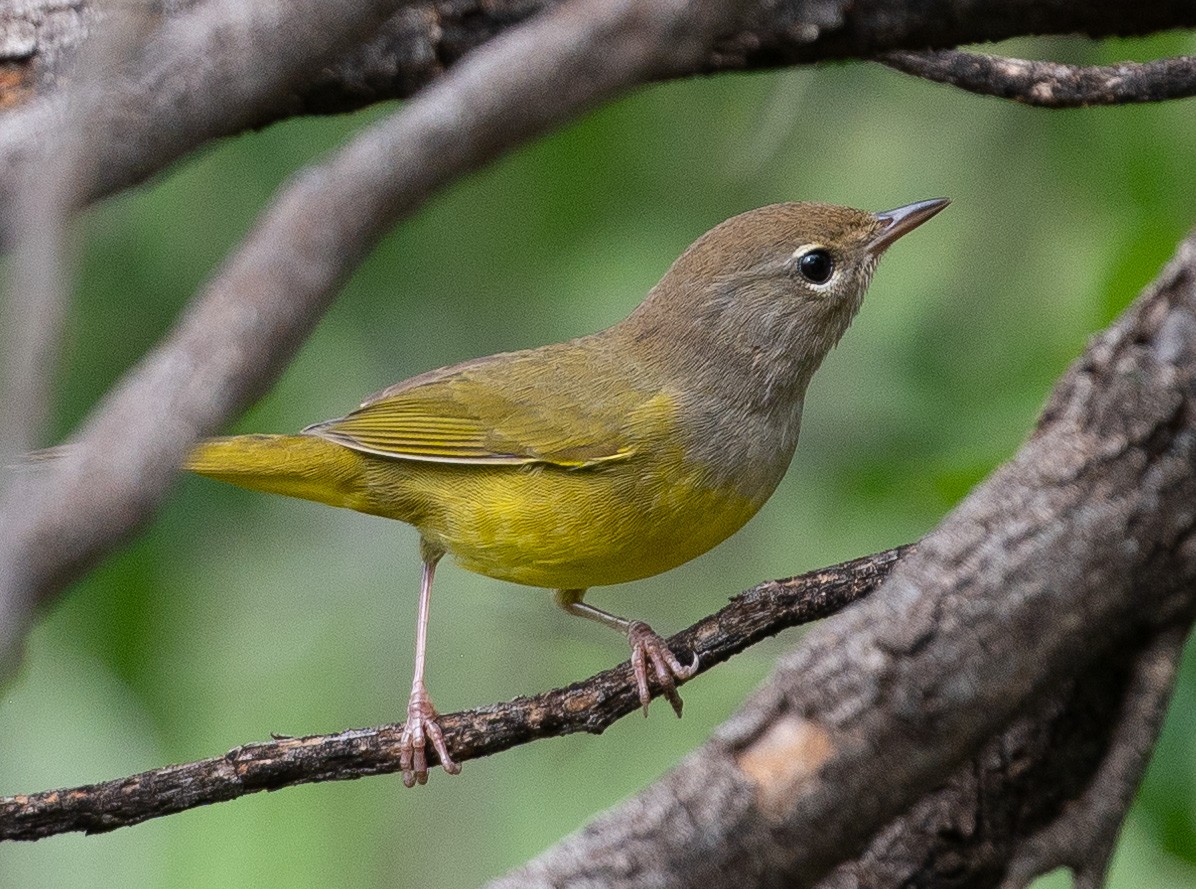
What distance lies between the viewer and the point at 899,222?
462 centimetres

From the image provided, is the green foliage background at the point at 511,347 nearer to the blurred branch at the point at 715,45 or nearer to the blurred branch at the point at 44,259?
the blurred branch at the point at 715,45

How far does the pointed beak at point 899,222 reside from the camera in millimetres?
4574

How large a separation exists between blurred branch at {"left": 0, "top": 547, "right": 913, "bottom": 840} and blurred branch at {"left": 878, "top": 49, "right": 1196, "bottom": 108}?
4.38ft

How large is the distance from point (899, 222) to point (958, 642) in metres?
2.71

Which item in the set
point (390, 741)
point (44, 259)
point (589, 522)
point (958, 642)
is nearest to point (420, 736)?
point (390, 741)

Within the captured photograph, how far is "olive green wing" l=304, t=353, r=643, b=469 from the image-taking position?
4.63m

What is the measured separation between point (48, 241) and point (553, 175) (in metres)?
4.18

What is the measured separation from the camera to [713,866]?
2.13m

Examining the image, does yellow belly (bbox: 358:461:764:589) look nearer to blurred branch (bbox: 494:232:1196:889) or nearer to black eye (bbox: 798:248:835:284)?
black eye (bbox: 798:248:835:284)

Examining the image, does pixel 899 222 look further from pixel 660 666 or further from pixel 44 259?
pixel 44 259

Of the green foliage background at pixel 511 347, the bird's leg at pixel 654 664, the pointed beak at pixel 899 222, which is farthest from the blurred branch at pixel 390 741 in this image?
the pointed beak at pixel 899 222

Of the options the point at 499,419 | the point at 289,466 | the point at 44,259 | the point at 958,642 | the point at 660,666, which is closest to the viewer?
the point at 44,259

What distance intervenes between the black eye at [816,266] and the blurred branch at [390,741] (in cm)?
145

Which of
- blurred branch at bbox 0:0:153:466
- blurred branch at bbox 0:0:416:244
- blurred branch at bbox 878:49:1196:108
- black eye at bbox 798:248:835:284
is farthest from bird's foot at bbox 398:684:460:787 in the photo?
blurred branch at bbox 0:0:153:466
